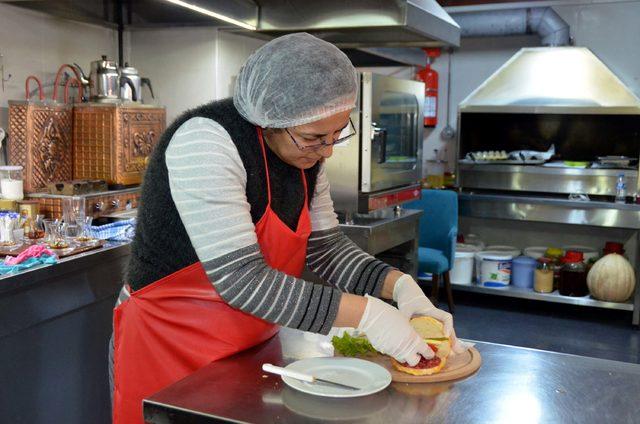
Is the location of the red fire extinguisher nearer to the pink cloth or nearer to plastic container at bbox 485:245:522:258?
plastic container at bbox 485:245:522:258

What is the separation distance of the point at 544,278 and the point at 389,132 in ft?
6.63

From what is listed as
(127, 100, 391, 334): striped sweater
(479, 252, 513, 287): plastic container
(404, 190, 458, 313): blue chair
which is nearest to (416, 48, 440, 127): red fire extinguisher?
(404, 190, 458, 313): blue chair

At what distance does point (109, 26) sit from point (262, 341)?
2.50 m

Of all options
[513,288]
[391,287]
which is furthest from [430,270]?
[391,287]

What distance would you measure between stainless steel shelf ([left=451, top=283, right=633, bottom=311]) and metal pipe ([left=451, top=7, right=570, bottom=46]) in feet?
6.34

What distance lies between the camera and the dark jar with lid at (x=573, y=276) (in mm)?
4961

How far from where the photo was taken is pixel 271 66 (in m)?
1.50

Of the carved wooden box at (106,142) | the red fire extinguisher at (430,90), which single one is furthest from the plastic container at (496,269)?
the carved wooden box at (106,142)

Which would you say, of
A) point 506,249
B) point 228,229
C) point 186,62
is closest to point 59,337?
point 228,229

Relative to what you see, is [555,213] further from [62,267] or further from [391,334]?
[391,334]

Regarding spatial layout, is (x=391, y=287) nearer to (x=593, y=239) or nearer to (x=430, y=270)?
(x=430, y=270)

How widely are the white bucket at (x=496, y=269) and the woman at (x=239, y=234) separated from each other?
3.55 meters

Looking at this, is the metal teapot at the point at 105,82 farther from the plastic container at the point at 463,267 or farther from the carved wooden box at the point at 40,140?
the plastic container at the point at 463,267

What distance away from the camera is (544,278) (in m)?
5.03
